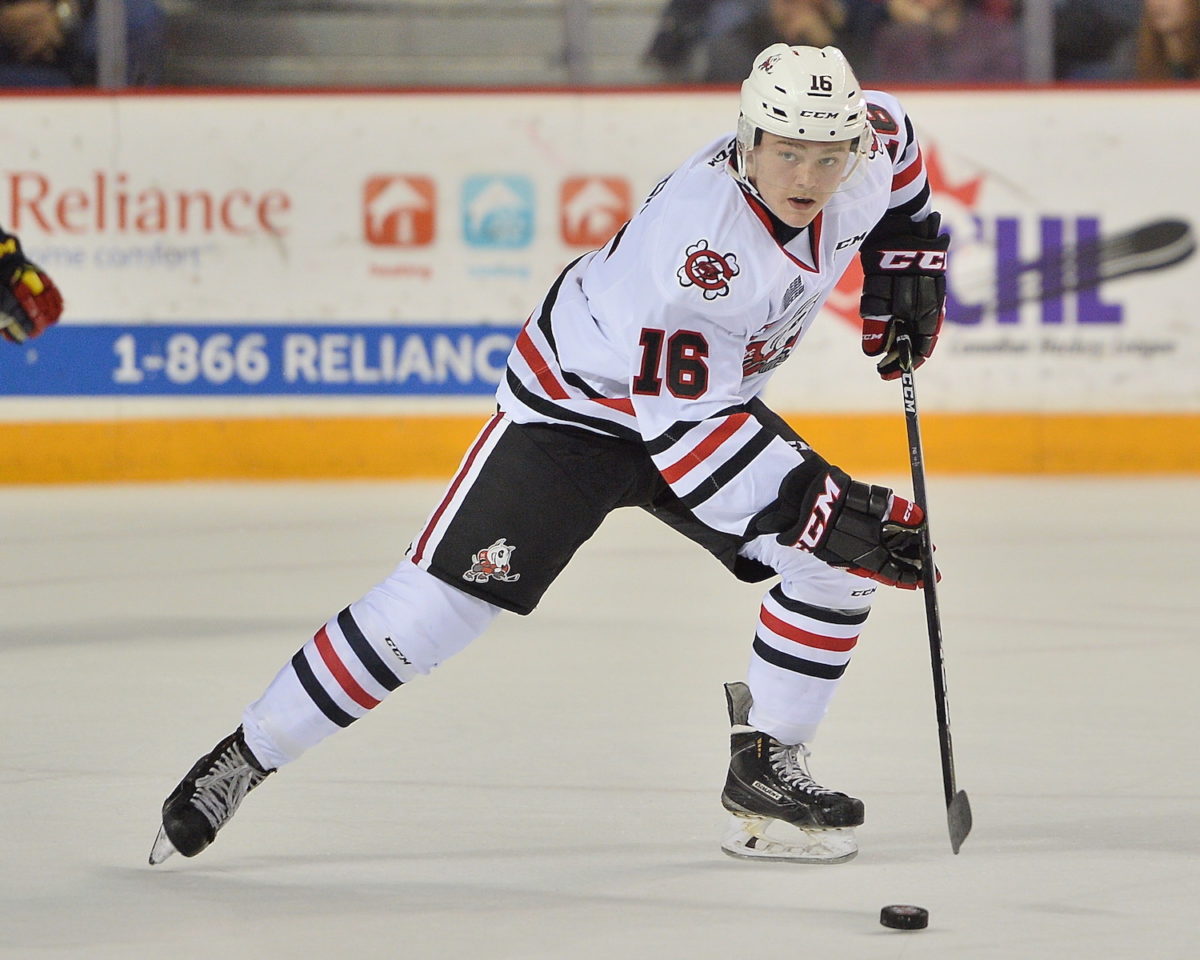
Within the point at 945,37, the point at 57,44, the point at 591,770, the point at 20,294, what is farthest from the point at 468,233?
the point at 591,770

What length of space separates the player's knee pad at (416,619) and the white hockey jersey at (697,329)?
280 millimetres

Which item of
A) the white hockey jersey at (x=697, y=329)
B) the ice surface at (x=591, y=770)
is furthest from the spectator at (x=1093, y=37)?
the white hockey jersey at (x=697, y=329)

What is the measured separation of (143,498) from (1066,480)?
3153 mm

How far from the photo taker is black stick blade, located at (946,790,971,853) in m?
2.90

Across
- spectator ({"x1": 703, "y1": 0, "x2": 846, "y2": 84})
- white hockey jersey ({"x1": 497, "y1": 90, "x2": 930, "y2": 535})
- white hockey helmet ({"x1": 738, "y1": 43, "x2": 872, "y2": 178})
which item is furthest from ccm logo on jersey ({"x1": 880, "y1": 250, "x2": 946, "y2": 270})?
spectator ({"x1": 703, "y1": 0, "x2": 846, "y2": 84})

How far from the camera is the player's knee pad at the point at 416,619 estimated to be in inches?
114

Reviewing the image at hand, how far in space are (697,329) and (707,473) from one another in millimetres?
186

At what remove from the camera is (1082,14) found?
759 cm

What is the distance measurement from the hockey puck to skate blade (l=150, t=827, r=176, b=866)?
0.97 m

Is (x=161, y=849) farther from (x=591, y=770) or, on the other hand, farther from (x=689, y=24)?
(x=689, y=24)

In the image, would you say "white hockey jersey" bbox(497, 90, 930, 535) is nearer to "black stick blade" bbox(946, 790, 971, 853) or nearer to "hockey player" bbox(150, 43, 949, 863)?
"hockey player" bbox(150, 43, 949, 863)

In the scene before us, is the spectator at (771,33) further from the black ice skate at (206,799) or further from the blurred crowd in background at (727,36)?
the black ice skate at (206,799)

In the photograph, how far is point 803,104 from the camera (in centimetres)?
276

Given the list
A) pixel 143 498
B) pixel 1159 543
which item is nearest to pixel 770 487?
pixel 1159 543
